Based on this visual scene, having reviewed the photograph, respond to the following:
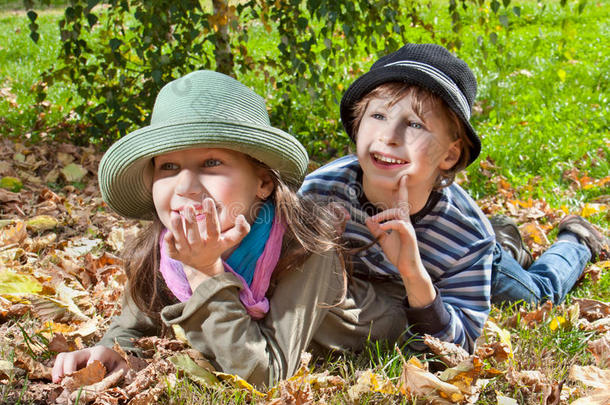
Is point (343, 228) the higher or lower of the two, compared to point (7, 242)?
higher

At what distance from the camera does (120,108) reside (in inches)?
174

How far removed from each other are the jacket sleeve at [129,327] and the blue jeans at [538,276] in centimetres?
159

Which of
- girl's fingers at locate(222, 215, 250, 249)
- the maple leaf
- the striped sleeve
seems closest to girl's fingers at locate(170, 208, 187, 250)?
girl's fingers at locate(222, 215, 250, 249)

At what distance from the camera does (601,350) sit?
2.22 m

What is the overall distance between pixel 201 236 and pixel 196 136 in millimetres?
296

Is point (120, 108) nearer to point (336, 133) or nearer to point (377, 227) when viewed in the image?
point (336, 133)

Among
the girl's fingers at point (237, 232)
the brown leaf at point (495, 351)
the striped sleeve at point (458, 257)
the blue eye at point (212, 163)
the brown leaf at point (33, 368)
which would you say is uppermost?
the blue eye at point (212, 163)

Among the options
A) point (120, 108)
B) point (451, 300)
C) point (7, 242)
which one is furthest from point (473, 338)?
point (120, 108)

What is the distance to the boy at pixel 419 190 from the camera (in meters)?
2.15

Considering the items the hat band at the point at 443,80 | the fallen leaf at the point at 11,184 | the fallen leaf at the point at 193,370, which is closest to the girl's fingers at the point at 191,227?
the fallen leaf at the point at 193,370

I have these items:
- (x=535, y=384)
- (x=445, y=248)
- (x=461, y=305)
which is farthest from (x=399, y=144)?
(x=535, y=384)

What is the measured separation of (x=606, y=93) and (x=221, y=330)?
16.5ft

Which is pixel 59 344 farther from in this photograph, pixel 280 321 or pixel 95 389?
pixel 280 321

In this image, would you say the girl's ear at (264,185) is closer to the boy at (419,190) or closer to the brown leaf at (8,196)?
the boy at (419,190)
